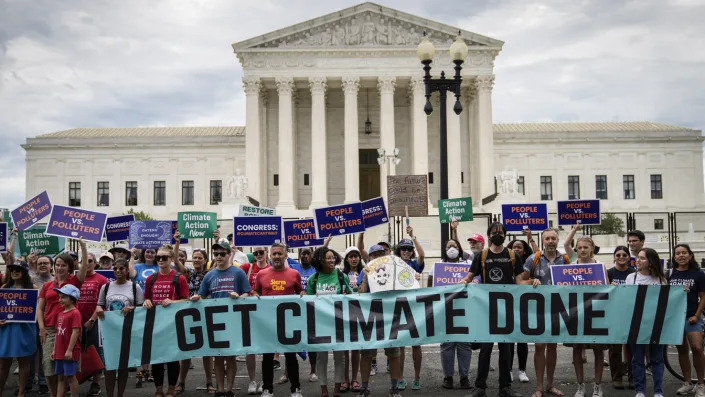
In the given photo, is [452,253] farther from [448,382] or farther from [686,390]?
[686,390]

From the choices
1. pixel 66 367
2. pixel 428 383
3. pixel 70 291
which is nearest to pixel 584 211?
pixel 428 383

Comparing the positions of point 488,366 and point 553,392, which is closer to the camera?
point 488,366

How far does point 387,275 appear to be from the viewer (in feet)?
35.1

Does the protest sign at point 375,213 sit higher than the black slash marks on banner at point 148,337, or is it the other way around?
the protest sign at point 375,213

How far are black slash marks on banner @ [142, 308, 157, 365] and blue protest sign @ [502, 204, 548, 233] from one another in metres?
8.66

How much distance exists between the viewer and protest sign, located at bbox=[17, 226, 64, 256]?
50.3 ft

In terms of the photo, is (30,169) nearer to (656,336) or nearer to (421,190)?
(421,190)

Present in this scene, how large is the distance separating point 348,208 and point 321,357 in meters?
5.06

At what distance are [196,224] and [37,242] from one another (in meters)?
3.65

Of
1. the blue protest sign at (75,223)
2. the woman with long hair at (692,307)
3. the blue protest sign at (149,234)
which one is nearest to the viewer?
the woman with long hair at (692,307)

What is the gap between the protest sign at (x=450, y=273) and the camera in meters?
11.8

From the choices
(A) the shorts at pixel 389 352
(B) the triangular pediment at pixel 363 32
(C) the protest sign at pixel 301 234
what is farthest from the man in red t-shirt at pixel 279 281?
(B) the triangular pediment at pixel 363 32

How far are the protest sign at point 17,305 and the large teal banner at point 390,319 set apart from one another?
164 centimetres

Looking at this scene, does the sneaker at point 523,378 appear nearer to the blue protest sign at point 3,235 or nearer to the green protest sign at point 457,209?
the green protest sign at point 457,209
